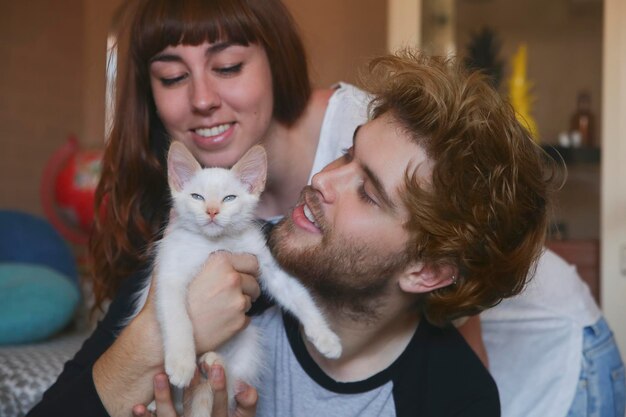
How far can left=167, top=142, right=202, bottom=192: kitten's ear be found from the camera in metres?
1.35

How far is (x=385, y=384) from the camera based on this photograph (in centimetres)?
152

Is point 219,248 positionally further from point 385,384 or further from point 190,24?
point 190,24

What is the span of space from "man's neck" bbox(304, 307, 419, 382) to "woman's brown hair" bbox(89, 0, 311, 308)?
18.3 inches

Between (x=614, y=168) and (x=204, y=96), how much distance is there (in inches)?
83.4

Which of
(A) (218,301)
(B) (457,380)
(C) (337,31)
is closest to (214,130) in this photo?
(A) (218,301)

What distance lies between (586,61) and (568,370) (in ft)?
6.18

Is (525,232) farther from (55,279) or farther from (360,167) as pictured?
(55,279)

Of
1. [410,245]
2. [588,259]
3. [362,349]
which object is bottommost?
[588,259]

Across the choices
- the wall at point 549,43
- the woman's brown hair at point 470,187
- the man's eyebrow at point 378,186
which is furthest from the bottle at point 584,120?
the man's eyebrow at point 378,186

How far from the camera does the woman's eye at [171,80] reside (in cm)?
173

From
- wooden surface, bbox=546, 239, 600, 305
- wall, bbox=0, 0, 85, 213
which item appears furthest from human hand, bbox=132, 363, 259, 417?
wall, bbox=0, 0, 85, 213

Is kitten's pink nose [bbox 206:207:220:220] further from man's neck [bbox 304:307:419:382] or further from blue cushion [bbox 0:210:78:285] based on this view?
blue cushion [bbox 0:210:78:285]

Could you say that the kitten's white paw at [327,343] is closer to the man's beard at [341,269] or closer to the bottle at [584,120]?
the man's beard at [341,269]

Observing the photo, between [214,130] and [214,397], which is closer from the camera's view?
[214,397]
